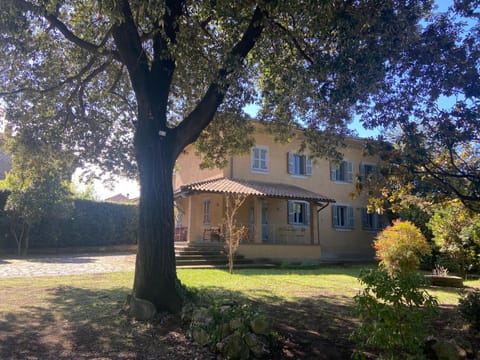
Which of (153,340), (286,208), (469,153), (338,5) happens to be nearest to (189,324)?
(153,340)

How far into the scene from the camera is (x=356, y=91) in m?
5.91

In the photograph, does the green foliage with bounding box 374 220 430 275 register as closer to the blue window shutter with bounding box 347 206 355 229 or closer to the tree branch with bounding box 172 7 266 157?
the tree branch with bounding box 172 7 266 157

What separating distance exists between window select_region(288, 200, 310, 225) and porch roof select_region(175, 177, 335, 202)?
85 centimetres

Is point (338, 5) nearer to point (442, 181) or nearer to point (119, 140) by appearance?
point (442, 181)

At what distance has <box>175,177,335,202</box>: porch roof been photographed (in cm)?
1606

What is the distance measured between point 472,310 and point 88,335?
5.78 m

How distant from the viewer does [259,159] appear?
1942 centimetres

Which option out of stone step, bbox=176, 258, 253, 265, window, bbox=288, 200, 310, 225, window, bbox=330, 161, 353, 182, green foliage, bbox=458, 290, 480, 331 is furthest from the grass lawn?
window, bbox=330, 161, 353, 182

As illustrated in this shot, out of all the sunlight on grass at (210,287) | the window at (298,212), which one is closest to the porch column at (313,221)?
the window at (298,212)

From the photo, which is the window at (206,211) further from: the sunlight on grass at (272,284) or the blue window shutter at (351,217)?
the blue window shutter at (351,217)

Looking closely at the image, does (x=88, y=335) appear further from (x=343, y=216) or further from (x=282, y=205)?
(x=343, y=216)

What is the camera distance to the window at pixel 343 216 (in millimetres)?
21688

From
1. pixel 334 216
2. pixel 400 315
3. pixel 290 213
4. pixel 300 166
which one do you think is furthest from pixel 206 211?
pixel 400 315

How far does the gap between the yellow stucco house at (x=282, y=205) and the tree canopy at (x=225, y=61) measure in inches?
305
